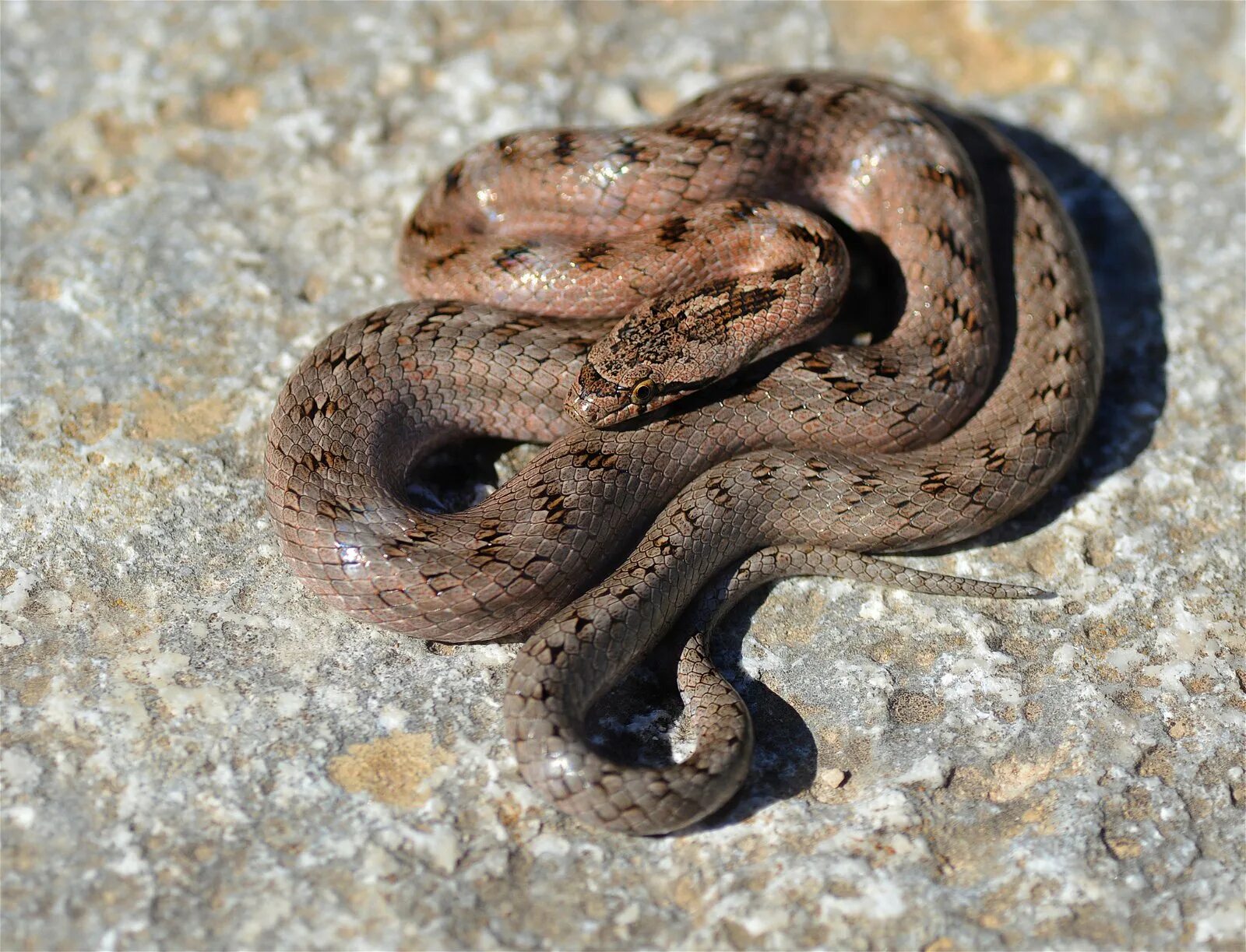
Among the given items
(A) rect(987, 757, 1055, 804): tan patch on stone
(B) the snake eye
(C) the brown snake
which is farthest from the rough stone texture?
(B) the snake eye

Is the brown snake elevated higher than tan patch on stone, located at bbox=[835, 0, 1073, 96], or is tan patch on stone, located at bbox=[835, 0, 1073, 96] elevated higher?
tan patch on stone, located at bbox=[835, 0, 1073, 96]

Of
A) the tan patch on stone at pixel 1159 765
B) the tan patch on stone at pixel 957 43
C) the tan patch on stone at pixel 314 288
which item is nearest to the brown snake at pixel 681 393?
the tan patch on stone at pixel 314 288

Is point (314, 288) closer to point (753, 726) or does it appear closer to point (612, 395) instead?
point (612, 395)

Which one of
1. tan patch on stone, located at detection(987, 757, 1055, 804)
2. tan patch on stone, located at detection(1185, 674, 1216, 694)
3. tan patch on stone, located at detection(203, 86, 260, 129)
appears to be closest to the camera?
tan patch on stone, located at detection(987, 757, 1055, 804)

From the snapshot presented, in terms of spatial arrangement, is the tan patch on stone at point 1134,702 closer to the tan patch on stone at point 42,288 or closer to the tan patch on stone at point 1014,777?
the tan patch on stone at point 1014,777

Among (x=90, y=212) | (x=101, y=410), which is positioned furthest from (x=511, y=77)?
(x=101, y=410)

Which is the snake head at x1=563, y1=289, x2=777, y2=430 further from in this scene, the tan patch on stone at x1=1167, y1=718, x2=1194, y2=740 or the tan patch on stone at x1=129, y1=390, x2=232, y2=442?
the tan patch on stone at x1=1167, y1=718, x2=1194, y2=740

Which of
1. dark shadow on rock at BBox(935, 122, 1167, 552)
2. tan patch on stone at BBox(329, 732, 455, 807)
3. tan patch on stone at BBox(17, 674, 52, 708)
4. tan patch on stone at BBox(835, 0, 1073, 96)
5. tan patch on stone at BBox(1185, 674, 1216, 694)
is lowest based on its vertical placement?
tan patch on stone at BBox(17, 674, 52, 708)
